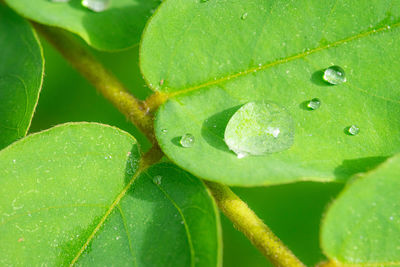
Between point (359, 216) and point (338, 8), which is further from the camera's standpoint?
point (338, 8)

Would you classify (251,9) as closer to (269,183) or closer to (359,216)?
(269,183)

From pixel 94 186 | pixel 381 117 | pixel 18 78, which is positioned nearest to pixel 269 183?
pixel 381 117

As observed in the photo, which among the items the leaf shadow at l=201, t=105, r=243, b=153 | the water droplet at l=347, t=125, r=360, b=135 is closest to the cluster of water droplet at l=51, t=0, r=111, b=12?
the leaf shadow at l=201, t=105, r=243, b=153

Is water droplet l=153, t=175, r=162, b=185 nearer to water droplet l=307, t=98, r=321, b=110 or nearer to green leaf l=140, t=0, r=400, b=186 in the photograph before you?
green leaf l=140, t=0, r=400, b=186

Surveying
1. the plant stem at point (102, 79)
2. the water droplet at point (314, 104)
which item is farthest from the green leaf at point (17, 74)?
the water droplet at point (314, 104)

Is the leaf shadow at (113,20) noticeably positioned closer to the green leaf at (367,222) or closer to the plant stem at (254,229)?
the plant stem at (254,229)

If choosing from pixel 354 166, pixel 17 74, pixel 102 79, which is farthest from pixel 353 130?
pixel 17 74
